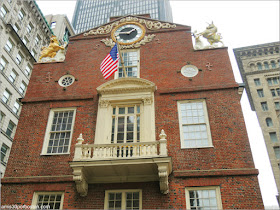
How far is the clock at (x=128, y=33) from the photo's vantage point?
1842cm

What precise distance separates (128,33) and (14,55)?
88.4 ft

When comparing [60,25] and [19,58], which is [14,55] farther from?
[60,25]

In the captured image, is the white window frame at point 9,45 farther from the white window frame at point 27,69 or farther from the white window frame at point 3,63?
the white window frame at point 27,69

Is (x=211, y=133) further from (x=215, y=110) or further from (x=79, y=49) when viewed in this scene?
(x=79, y=49)

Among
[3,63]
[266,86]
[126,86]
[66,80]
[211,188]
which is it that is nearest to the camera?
[211,188]

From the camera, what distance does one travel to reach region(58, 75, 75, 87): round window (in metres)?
A: 16.9

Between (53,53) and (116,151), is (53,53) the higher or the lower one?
the higher one

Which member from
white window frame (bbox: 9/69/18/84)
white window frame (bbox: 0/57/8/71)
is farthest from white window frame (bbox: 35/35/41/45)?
white window frame (bbox: 0/57/8/71)

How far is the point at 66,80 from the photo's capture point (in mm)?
17125

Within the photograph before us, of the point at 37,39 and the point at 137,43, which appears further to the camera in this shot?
the point at 37,39

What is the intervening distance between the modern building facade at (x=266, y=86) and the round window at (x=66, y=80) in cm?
3938

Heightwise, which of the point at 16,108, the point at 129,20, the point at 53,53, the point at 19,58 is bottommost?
the point at 53,53

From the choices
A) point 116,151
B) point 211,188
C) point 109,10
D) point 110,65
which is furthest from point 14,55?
point 109,10

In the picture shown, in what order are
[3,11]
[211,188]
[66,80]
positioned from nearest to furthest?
[211,188] < [66,80] < [3,11]
